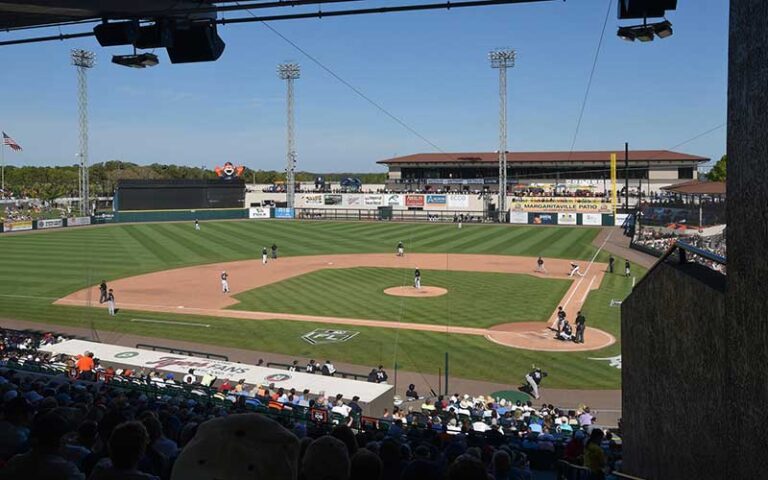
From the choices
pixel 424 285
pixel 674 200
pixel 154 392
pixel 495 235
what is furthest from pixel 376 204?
pixel 154 392

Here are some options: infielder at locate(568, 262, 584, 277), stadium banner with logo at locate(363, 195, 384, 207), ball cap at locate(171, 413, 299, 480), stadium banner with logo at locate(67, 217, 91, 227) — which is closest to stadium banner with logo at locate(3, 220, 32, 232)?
stadium banner with logo at locate(67, 217, 91, 227)

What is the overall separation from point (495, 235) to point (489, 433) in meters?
53.0

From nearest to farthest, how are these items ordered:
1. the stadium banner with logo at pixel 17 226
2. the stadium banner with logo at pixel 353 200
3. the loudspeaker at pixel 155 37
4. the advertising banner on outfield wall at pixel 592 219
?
the loudspeaker at pixel 155 37
the stadium banner with logo at pixel 17 226
the advertising banner on outfield wall at pixel 592 219
the stadium banner with logo at pixel 353 200

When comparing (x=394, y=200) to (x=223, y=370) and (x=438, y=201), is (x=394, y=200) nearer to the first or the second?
(x=438, y=201)

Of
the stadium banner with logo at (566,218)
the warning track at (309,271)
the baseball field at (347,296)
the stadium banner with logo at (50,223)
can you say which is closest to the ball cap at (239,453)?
the baseball field at (347,296)

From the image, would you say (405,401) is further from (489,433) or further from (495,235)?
(495,235)

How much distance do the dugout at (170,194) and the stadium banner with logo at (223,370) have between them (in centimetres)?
5732

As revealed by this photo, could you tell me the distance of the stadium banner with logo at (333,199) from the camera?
87.3 meters

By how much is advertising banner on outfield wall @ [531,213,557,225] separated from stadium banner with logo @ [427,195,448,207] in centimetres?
1215

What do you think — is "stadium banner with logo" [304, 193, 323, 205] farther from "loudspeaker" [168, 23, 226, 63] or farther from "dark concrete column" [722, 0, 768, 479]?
"dark concrete column" [722, 0, 768, 479]

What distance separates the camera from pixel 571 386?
18875mm

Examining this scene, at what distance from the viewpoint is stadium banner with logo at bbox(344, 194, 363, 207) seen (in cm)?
8600

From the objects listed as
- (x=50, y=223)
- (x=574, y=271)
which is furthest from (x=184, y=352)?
(x=50, y=223)

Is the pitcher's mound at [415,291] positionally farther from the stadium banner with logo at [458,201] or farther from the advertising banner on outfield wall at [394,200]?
the advertising banner on outfield wall at [394,200]
